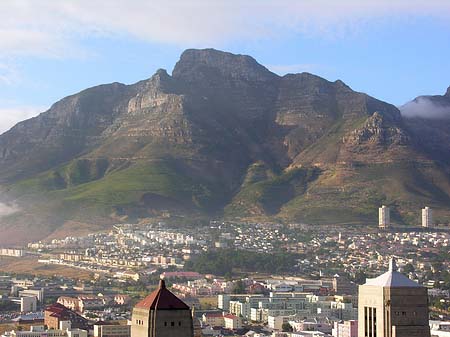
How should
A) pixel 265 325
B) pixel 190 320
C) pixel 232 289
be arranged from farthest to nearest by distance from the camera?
pixel 232 289, pixel 265 325, pixel 190 320

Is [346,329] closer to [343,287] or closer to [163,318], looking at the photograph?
[343,287]

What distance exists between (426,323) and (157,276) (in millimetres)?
141048

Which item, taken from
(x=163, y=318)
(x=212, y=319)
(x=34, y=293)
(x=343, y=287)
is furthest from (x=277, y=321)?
(x=163, y=318)

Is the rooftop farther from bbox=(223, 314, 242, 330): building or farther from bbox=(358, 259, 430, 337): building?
bbox=(223, 314, 242, 330): building

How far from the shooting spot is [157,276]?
194500mm

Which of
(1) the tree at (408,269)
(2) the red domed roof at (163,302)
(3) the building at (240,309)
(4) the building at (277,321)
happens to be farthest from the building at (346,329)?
(2) the red domed roof at (163,302)

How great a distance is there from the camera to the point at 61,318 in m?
136

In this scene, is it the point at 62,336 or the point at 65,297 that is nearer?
the point at 62,336

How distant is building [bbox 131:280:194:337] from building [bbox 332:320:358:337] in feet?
223

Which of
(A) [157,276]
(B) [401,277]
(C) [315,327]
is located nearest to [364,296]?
(B) [401,277]

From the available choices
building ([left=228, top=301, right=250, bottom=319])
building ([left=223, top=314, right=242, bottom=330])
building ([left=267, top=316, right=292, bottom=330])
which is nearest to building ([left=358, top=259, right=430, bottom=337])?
building ([left=223, top=314, right=242, bottom=330])

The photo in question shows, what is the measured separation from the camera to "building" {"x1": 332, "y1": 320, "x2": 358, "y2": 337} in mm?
120375

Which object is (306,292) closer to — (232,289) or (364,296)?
(232,289)

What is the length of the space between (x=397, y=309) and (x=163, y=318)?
9797 millimetres
